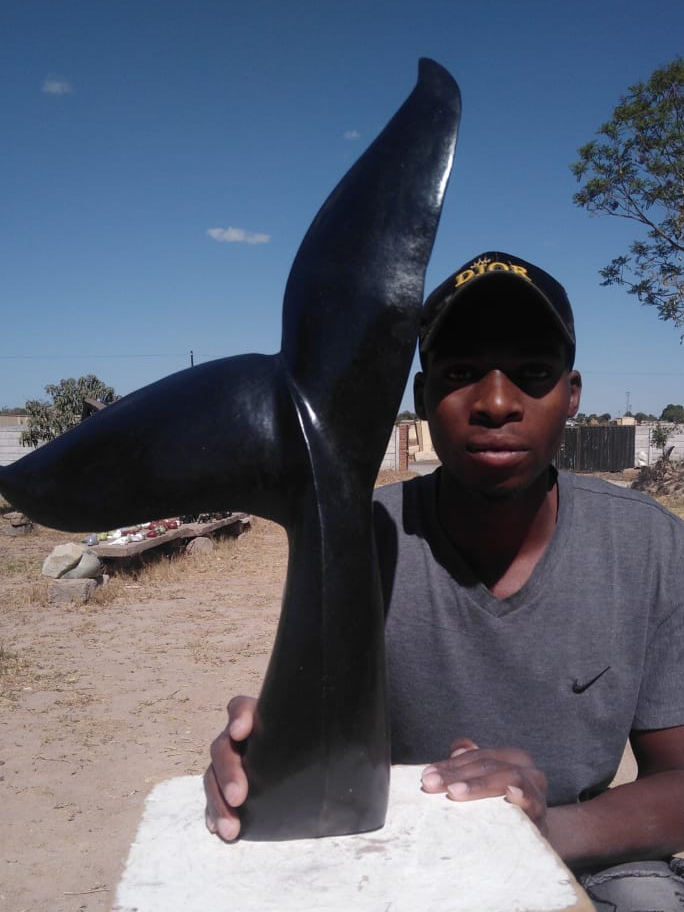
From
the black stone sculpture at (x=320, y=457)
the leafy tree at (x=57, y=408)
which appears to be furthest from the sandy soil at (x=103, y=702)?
the leafy tree at (x=57, y=408)

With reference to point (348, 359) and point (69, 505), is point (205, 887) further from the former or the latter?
point (348, 359)

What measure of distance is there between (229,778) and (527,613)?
633mm

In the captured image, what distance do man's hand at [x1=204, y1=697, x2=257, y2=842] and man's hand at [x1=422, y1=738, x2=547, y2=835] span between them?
0.31 metres

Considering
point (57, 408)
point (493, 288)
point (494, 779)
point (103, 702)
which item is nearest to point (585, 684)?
point (494, 779)

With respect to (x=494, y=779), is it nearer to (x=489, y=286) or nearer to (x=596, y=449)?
(x=489, y=286)

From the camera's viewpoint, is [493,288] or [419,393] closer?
[493,288]

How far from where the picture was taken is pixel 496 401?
128 cm

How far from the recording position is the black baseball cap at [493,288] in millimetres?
1283

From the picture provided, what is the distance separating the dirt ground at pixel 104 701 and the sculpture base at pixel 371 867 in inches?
17.9

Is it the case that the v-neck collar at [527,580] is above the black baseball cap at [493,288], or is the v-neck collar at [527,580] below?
below

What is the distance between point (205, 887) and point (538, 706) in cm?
71

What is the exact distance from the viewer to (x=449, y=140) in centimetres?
117

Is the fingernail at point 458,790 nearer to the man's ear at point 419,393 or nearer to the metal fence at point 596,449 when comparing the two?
the man's ear at point 419,393

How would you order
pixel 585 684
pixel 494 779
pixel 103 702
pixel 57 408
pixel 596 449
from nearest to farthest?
1. pixel 494 779
2. pixel 585 684
3. pixel 103 702
4. pixel 57 408
5. pixel 596 449
